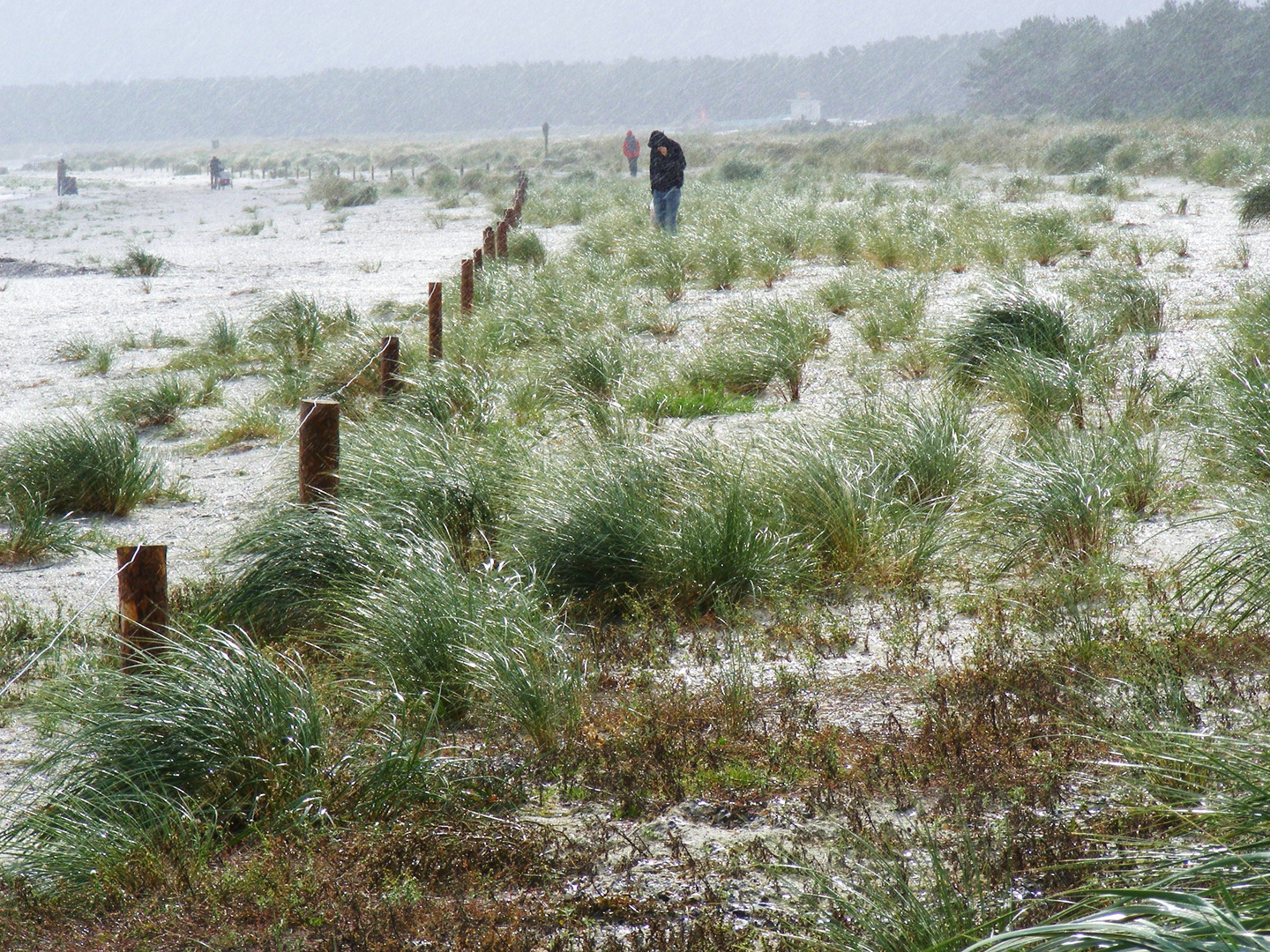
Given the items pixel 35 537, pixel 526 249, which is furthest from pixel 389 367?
pixel 526 249

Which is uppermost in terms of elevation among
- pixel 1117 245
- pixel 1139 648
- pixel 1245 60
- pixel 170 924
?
pixel 1245 60

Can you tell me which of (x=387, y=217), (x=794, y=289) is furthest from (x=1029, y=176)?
(x=387, y=217)

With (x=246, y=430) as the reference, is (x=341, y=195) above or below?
above

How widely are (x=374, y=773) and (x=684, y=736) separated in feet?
2.89

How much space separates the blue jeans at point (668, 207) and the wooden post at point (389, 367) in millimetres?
9095

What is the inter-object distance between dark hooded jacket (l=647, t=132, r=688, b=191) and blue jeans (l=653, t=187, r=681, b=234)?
0.11m

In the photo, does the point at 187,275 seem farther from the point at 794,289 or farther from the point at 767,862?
the point at 767,862

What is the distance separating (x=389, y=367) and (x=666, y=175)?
29.9ft

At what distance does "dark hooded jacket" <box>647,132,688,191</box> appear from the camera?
15188 mm

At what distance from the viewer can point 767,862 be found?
2596 mm

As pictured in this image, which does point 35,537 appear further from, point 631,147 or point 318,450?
point 631,147

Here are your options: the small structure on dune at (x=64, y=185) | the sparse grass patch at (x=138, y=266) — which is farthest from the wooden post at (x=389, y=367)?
the small structure on dune at (x=64, y=185)

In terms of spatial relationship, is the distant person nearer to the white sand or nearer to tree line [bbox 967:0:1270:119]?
the white sand

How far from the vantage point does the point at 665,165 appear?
15.2 m
